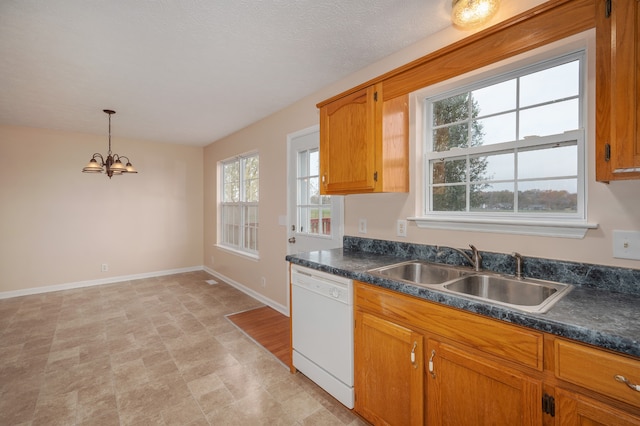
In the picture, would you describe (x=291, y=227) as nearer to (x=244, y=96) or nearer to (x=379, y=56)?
(x=244, y=96)

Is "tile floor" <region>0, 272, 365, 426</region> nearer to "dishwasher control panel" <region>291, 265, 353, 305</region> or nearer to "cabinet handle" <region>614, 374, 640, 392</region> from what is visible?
"dishwasher control panel" <region>291, 265, 353, 305</region>

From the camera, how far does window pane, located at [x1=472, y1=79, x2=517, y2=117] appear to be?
181 cm

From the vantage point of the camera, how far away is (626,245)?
1335 millimetres

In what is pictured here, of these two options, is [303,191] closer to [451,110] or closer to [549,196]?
[451,110]

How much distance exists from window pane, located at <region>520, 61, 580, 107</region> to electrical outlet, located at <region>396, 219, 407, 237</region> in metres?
1.04

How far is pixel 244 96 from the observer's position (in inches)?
125

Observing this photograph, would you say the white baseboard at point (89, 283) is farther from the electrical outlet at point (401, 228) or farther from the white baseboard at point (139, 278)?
the electrical outlet at point (401, 228)

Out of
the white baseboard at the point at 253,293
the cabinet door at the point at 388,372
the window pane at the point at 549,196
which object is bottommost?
the white baseboard at the point at 253,293

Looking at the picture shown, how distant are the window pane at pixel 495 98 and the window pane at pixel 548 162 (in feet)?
1.07

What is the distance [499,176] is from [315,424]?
1.91 metres

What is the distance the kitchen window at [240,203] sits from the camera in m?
4.52

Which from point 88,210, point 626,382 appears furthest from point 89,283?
point 626,382

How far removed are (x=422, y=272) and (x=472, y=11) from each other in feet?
5.24

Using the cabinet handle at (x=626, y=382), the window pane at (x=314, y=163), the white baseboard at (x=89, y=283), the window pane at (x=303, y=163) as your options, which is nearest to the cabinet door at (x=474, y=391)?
the cabinet handle at (x=626, y=382)
